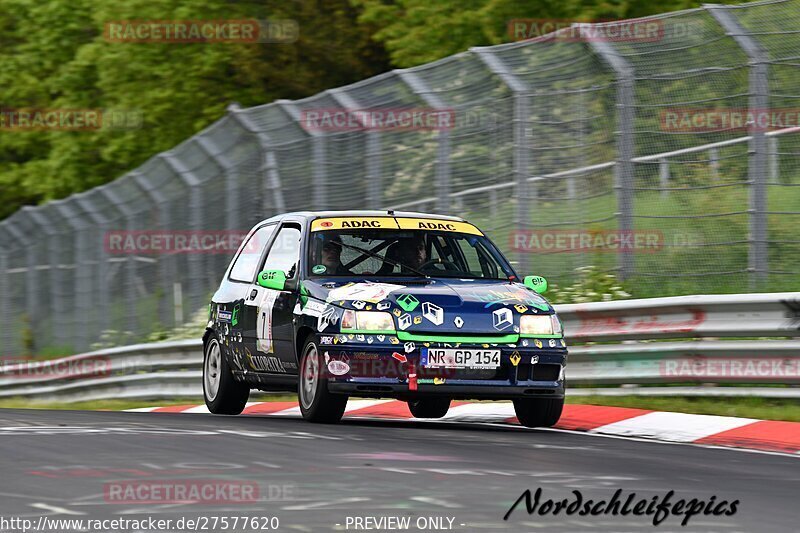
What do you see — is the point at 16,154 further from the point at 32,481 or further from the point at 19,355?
the point at 32,481

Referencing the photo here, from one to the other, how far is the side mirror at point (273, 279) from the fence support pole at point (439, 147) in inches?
188

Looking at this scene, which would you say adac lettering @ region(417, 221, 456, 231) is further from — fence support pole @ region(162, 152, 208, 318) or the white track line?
fence support pole @ region(162, 152, 208, 318)

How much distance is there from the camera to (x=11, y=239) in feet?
95.1

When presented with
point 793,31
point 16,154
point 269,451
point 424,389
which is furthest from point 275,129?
point 16,154

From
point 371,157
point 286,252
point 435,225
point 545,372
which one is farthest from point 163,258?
point 545,372

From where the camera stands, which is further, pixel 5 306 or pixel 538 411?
pixel 5 306

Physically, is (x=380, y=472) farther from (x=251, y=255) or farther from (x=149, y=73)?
(x=149, y=73)

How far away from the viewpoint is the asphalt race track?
663cm

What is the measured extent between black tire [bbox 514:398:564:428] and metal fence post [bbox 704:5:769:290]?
2.51 m

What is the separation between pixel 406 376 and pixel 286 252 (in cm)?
214

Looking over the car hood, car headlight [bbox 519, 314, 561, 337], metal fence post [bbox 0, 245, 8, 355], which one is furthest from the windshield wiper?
metal fence post [bbox 0, 245, 8, 355]

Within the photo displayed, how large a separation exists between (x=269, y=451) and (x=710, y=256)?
5814 mm

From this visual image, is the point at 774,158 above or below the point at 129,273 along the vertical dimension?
above

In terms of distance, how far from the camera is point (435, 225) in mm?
12570
